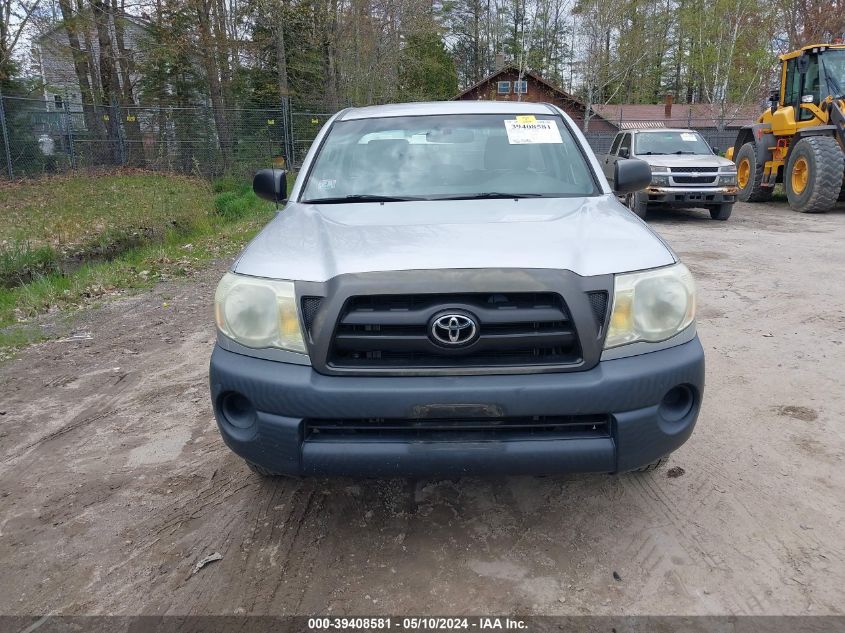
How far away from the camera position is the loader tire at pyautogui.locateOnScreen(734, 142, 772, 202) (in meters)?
14.3

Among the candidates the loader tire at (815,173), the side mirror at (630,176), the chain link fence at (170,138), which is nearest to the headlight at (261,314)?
the side mirror at (630,176)

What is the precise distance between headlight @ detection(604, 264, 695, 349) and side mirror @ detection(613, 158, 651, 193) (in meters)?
1.53

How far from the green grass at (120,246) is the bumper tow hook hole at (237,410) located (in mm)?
3677

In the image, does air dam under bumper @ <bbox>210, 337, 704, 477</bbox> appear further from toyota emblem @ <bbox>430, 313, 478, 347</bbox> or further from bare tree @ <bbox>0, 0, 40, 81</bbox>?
bare tree @ <bbox>0, 0, 40, 81</bbox>

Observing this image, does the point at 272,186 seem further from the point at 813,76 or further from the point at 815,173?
the point at 813,76

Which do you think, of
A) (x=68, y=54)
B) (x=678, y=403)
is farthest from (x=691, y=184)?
(x=68, y=54)

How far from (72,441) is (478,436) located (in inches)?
99.0

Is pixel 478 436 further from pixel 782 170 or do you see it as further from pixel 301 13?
Result: pixel 301 13

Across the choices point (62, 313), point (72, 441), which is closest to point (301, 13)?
point (62, 313)

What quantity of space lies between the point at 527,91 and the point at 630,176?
152 feet

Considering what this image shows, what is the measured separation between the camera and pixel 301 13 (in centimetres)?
2431

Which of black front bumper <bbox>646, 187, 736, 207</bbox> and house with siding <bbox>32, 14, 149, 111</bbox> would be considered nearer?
black front bumper <bbox>646, 187, 736, 207</bbox>

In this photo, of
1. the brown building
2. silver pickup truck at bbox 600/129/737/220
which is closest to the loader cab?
silver pickup truck at bbox 600/129/737/220

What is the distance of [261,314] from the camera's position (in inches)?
95.0
